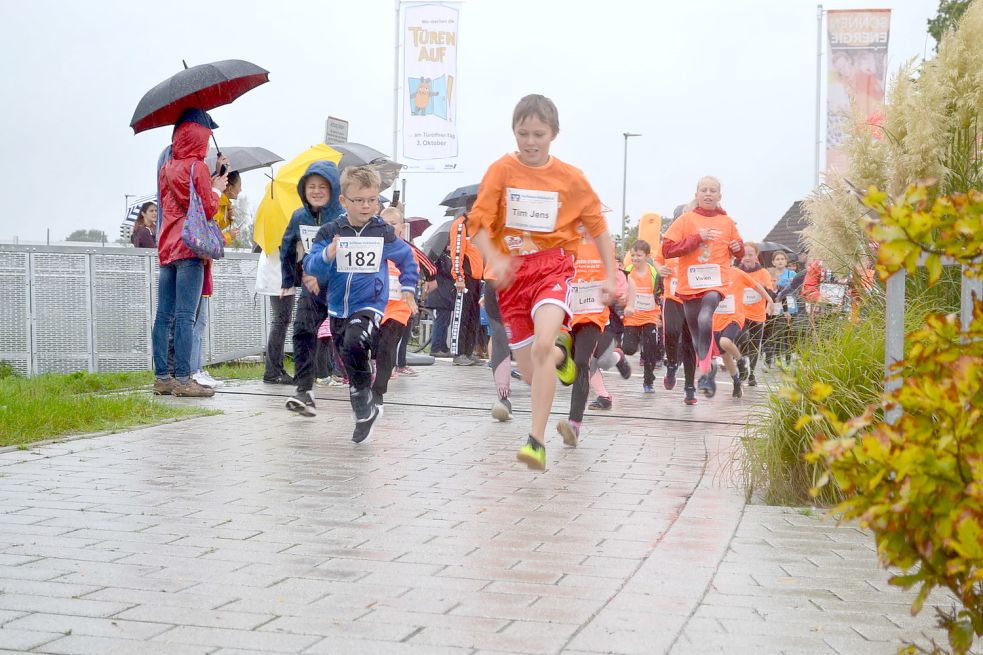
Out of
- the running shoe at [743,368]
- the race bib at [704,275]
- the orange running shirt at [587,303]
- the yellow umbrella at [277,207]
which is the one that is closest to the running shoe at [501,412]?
the orange running shirt at [587,303]

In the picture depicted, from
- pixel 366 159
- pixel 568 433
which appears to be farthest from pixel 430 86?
pixel 568 433

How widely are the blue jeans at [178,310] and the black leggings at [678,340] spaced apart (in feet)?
15.2

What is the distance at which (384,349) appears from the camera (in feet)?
28.0

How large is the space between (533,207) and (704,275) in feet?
17.7

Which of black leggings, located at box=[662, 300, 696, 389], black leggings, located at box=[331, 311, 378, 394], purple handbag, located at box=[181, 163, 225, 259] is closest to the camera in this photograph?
black leggings, located at box=[331, 311, 378, 394]

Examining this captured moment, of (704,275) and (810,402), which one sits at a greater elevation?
(704,275)

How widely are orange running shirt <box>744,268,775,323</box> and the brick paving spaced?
6808 millimetres

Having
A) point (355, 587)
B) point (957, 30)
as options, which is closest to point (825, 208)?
point (957, 30)

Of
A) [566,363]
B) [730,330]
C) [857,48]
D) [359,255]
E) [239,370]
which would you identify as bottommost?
[239,370]

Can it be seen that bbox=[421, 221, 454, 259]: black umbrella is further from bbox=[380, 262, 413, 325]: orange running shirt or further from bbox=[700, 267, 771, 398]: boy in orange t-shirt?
bbox=[380, 262, 413, 325]: orange running shirt

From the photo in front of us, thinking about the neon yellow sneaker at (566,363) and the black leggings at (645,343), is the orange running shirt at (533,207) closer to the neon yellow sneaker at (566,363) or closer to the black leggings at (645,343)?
the neon yellow sneaker at (566,363)

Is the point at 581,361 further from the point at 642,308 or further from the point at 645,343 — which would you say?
the point at 642,308

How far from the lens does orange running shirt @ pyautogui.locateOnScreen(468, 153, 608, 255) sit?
7094mm

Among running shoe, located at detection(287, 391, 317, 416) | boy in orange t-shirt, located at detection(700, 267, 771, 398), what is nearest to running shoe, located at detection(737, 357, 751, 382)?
boy in orange t-shirt, located at detection(700, 267, 771, 398)
